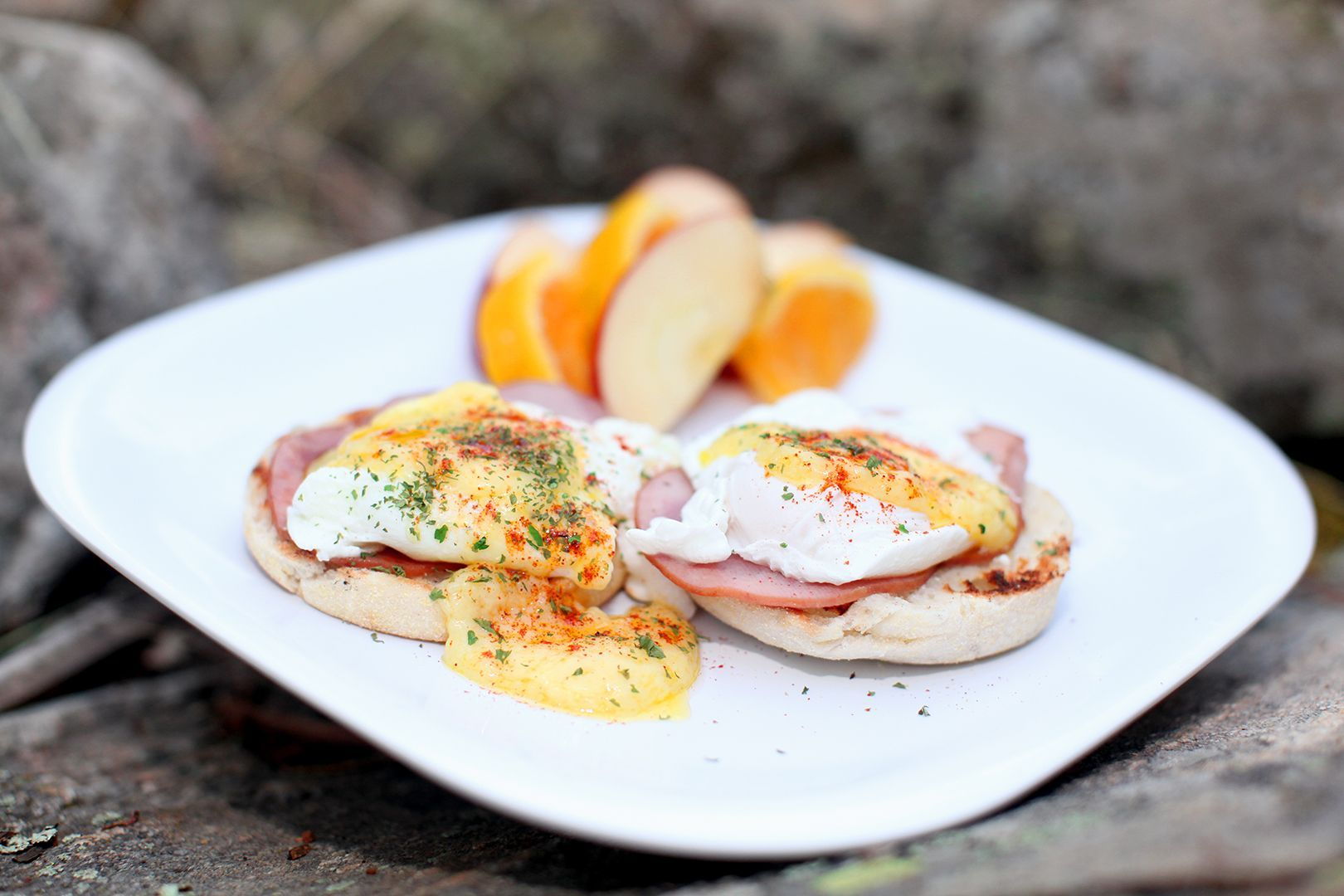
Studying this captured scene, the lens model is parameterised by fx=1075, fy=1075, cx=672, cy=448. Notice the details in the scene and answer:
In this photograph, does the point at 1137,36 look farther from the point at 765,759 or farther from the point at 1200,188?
the point at 765,759

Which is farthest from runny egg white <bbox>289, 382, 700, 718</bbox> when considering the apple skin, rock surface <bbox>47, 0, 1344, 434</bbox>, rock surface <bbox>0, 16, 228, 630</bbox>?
rock surface <bbox>47, 0, 1344, 434</bbox>

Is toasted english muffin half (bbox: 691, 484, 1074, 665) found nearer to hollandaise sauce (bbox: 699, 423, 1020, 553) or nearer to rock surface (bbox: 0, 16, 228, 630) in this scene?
hollandaise sauce (bbox: 699, 423, 1020, 553)

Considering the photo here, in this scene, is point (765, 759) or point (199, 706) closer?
point (765, 759)

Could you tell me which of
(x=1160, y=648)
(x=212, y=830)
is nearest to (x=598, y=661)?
(x=212, y=830)

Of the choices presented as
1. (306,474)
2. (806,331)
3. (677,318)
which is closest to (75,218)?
(306,474)

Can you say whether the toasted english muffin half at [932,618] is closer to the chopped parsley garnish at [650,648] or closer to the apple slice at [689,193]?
the chopped parsley garnish at [650,648]

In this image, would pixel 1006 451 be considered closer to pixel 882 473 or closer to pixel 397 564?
pixel 882 473
